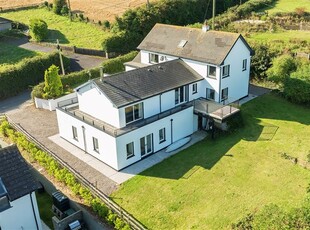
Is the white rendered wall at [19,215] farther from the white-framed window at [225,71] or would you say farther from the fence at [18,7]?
the fence at [18,7]

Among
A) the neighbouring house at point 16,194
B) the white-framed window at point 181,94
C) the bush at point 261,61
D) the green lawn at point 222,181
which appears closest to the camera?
the neighbouring house at point 16,194

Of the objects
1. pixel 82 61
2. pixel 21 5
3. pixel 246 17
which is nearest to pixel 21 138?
pixel 82 61

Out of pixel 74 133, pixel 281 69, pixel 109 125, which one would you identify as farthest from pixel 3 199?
pixel 281 69

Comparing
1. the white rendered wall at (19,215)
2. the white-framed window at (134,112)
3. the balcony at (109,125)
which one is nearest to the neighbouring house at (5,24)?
the balcony at (109,125)

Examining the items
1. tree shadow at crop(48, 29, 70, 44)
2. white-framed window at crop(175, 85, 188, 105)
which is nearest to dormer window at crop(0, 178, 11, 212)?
white-framed window at crop(175, 85, 188, 105)

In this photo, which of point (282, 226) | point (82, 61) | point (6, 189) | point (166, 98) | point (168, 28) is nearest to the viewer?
point (282, 226)

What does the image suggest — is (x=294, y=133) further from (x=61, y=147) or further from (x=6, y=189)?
(x=6, y=189)

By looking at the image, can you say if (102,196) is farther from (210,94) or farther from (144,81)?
(210,94)
